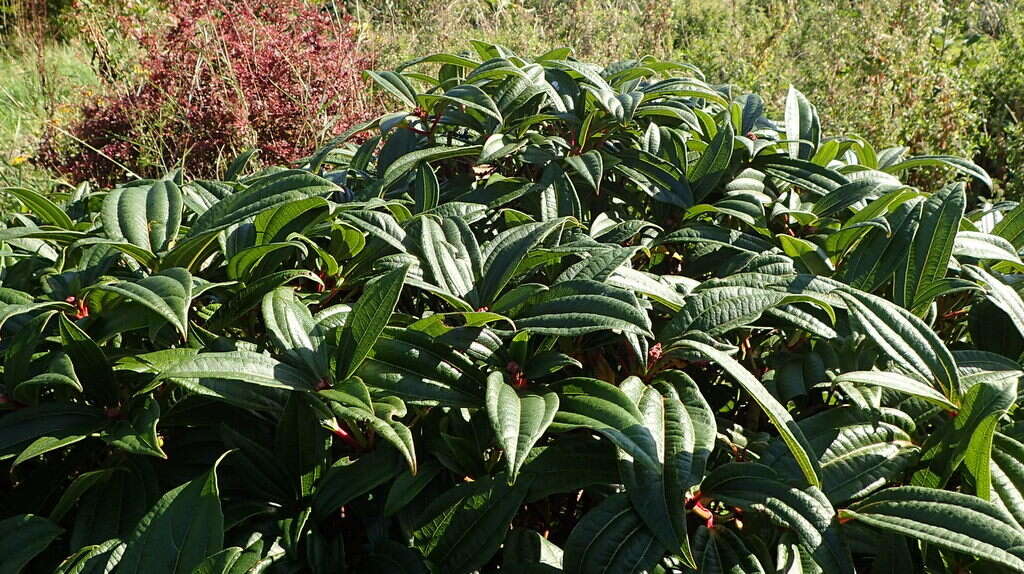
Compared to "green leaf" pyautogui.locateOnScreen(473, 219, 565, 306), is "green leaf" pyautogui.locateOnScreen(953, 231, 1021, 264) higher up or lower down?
lower down

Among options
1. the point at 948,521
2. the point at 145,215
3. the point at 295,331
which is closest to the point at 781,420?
the point at 948,521

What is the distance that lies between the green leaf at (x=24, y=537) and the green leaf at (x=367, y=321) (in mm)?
420

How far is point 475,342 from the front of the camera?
107 centimetres

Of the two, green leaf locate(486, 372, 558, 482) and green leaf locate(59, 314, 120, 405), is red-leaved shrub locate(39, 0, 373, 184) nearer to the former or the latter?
green leaf locate(59, 314, 120, 405)

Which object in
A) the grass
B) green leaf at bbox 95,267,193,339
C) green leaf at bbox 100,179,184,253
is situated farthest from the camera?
the grass

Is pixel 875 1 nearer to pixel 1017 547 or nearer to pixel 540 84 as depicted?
pixel 540 84

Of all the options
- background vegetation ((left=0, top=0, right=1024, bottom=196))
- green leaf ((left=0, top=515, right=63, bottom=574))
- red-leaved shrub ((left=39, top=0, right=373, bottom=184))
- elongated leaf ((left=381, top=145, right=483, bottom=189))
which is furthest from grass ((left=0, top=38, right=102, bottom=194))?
green leaf ((left=0, top=515, right=63, bottom=574))

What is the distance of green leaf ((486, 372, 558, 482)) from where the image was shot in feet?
2.82

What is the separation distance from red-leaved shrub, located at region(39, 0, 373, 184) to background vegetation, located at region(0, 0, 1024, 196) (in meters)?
0.04

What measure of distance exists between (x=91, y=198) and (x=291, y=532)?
1010mm

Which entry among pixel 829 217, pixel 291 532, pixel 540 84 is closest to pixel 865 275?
pixel 829 217

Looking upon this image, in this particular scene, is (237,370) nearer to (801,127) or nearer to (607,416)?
(607,416)

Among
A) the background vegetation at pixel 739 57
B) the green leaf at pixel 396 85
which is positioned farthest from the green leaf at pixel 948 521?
the background vegetation at pixel 739 57

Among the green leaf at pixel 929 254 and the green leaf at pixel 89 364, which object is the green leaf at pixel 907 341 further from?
the green leaf at pixel 89 364
